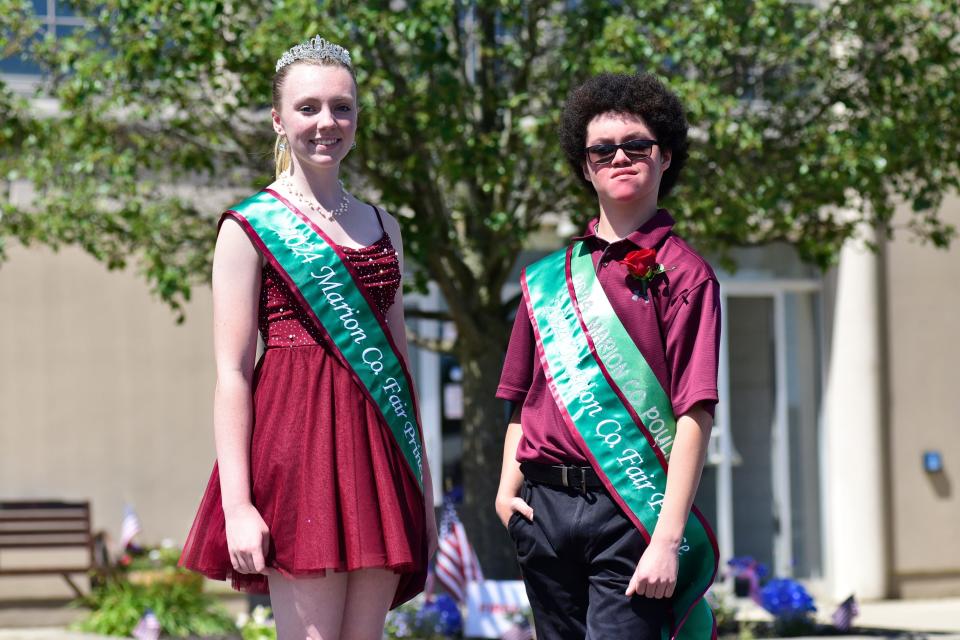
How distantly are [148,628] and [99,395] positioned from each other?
2422 mm

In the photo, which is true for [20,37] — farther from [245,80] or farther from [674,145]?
[674,145]

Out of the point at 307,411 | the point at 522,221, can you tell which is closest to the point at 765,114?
the point at 522,221

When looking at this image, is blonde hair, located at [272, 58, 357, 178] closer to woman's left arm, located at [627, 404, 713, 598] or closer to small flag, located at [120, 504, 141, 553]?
woman's left arm, located at [627, 404, 713, 598]

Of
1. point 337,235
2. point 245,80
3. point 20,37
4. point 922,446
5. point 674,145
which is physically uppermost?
point 20,37

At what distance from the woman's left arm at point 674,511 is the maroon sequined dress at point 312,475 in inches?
19.3

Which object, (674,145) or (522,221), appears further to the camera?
(522,221)

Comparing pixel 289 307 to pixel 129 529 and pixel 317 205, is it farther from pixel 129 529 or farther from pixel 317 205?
pixel 129 529

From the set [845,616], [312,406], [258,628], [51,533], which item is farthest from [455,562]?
[312,406]

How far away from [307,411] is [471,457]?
4.84 metres

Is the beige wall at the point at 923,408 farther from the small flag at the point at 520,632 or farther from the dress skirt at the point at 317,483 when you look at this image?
the dress skirt at the point at 317,483

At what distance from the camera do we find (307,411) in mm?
2873

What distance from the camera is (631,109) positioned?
3.09 metres

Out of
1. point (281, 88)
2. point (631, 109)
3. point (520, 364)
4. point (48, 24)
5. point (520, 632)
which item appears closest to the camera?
point (281, 88)

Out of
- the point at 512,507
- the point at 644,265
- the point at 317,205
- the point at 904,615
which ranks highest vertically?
the point at 317,205
